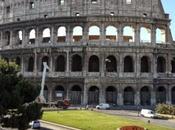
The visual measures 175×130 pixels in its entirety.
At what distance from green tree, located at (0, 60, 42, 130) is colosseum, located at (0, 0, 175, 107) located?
34.9 meters

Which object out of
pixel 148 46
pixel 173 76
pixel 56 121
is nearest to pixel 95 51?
pixel 148 46

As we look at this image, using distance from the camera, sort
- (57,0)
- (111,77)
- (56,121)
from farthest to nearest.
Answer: (57,0) → (111,77) → (56,121)

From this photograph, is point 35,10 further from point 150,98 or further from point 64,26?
point 150,98

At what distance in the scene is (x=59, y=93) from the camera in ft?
208

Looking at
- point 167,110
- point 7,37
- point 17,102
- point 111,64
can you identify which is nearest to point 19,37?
point 7,37

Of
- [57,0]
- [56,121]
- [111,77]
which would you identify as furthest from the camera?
[57,0]

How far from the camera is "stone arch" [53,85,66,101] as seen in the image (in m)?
63.3

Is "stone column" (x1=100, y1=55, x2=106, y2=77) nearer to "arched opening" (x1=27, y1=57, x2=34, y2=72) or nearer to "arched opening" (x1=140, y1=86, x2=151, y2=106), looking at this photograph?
"arched opening" (x1=140, y1=86, x2=151, y2=106)

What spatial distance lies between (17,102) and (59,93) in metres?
38.1

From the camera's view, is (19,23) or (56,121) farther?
(19,23)

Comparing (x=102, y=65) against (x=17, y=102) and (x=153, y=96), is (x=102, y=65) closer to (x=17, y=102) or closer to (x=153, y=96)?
(x=153, y=96)

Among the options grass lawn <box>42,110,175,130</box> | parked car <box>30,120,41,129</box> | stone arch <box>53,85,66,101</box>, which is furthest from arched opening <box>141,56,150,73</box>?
parked car <box>30,120,41,129</box>

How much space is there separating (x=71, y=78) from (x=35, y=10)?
13839 mm

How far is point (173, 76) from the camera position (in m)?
63.7
